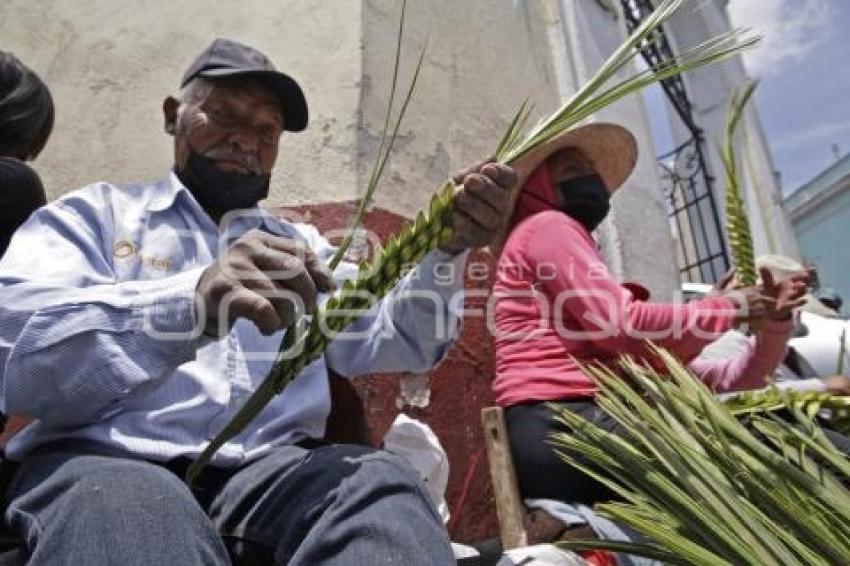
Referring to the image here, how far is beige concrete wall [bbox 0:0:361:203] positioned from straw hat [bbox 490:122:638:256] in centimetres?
78

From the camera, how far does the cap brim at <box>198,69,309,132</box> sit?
152 cm

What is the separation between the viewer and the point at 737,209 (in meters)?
1.90

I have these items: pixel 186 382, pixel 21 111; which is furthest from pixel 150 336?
pixel 21 111

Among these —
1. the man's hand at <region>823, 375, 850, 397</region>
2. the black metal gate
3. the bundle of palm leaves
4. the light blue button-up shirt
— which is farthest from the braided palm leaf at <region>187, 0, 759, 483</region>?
the black metal gate

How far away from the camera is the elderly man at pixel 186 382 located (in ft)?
2.86

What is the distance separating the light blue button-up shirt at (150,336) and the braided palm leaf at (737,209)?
93 centimetres

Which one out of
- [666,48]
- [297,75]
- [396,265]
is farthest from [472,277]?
[666,48]

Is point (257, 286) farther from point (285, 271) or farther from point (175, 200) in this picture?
point (175, 200)

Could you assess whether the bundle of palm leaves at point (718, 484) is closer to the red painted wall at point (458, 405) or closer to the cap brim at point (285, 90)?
the cap brim at point (285, 90)

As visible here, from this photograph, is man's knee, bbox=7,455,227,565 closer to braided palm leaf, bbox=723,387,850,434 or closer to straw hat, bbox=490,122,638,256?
braided palm leaf, bbox=723,387,850,434

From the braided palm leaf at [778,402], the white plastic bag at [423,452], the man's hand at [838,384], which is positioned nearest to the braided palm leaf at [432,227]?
the braided palm leaf at [778,402]

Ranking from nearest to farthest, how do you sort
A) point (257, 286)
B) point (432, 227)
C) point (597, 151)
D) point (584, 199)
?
point (257, 286) < point (432, 227) < point (584, 199) < point (597, 151)

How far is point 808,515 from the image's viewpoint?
31.7 inches

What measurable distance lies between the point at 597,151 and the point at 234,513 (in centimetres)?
165
